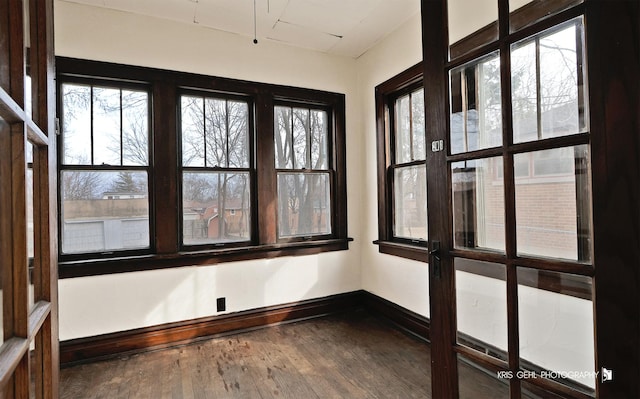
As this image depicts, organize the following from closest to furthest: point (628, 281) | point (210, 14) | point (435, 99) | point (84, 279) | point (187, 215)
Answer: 1. point (628, 281)
2. point (435, 99)
3. point (84, 279)
4. point (210, 14)
5. point (187, 215)

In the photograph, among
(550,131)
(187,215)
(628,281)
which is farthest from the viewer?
(187,215)

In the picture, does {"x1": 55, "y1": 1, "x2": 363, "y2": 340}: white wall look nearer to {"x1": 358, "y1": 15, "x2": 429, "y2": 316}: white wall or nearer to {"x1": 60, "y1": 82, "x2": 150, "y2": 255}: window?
{"x1": 358, "y1": 15, "x2": 429, "y2": 316}: white wall

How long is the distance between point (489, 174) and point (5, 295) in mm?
1578

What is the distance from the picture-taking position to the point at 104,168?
8.69 feet

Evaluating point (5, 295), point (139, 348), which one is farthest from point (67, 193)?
point (5, 295)

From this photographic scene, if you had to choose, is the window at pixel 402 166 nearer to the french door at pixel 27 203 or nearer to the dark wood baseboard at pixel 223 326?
the dark wood baseboard at pixel 223 326

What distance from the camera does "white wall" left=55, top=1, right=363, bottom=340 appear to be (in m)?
2.54

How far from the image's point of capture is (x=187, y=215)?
2.94 meters

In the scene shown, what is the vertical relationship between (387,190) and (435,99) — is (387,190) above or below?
below

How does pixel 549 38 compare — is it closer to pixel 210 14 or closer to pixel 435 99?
pixel 435 99

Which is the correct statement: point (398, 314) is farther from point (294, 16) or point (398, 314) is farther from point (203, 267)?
point (294, 16)

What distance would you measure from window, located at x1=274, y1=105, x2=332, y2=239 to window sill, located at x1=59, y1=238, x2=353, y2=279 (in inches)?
6.0

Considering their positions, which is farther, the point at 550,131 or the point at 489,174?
the point at 489,174

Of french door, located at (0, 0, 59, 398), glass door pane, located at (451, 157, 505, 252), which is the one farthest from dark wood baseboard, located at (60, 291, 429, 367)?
french door, located at (0, 0, 59, 398)
